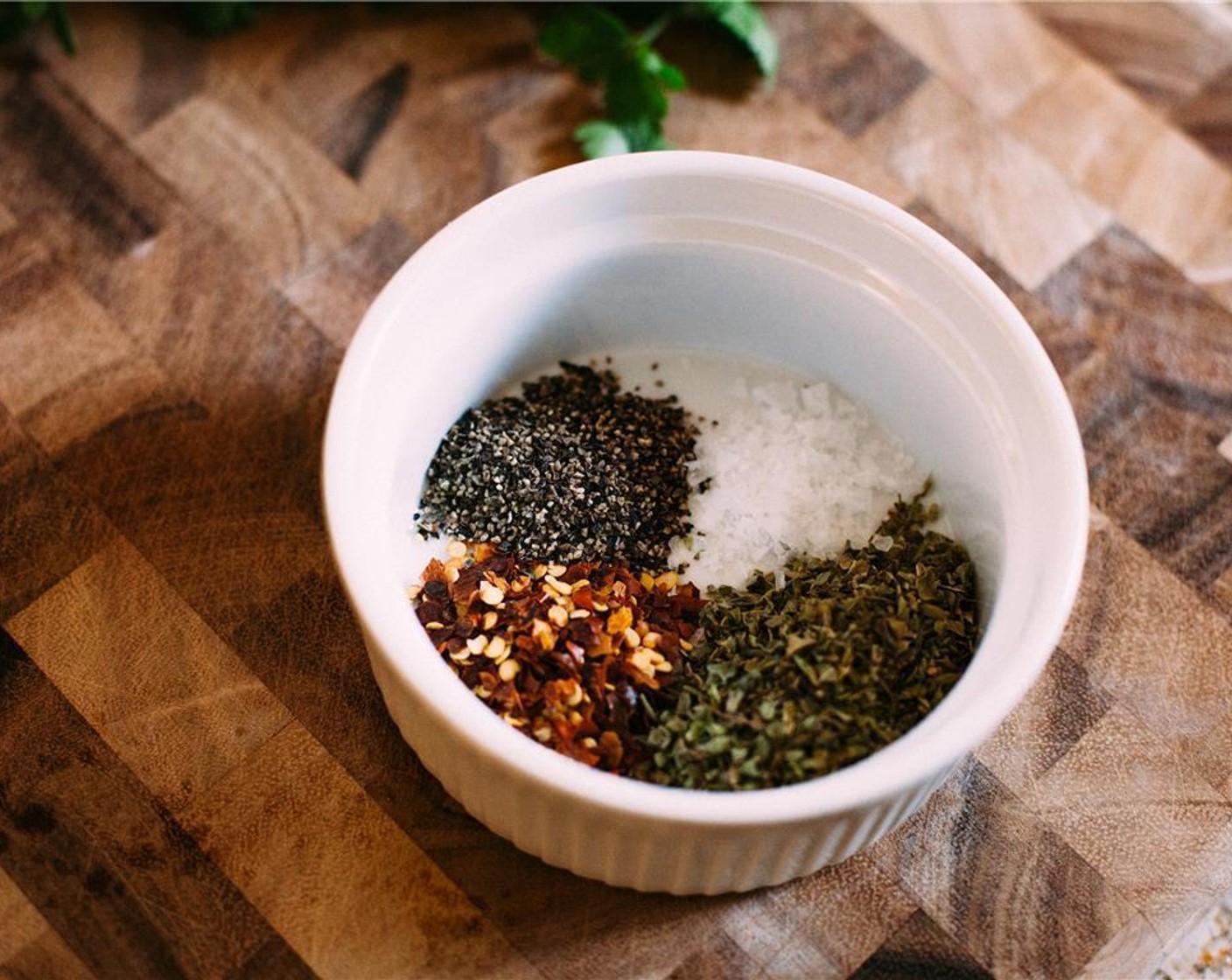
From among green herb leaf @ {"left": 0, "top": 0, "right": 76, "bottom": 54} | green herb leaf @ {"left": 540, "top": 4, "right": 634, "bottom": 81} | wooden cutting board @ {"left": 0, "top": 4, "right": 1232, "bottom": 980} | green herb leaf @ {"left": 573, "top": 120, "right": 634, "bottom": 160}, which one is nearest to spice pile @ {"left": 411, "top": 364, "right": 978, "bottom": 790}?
wooden cutting board @ {"left": 0, "top": 4, "right": 1232, "bottom": 980}

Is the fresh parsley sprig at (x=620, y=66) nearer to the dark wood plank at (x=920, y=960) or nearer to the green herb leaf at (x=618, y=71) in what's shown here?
the green herb leaf at (x=618, y=71)

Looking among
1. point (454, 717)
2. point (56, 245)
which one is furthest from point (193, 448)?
point (454, 717)

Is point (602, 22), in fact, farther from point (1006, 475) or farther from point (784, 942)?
point (784, 942)

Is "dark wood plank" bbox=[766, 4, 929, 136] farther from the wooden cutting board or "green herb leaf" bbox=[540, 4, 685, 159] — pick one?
"green herb leaf" bbox=[540, 4, 685, 159]

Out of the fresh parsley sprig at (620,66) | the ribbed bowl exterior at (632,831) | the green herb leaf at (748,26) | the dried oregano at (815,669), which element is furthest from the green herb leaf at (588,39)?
the ribbed bowl exterior at (632,831)

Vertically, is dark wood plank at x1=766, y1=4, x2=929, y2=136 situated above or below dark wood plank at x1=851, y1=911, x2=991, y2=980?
above
